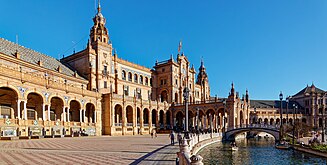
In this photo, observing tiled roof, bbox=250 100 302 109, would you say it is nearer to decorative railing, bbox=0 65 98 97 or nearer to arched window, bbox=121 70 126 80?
arched window, bbox=121 70 126 80

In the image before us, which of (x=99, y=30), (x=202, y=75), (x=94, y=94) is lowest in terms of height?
(x=94, y=94)

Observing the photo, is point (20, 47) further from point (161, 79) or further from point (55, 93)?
point (161, 79)

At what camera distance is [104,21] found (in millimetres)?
61312

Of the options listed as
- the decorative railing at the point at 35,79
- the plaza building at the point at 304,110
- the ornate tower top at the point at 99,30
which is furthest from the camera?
the plaza building at the point at 304,110

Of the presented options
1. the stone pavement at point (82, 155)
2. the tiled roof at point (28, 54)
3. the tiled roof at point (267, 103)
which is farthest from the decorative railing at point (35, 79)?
the tiled roof at point (267, 103)

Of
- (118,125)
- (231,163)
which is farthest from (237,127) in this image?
(231,163)

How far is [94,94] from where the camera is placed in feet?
153

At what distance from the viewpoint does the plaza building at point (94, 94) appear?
32.8 metres

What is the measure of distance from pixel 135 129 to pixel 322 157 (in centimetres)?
3480

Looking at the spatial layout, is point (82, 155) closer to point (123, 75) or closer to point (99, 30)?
point (123, 75)

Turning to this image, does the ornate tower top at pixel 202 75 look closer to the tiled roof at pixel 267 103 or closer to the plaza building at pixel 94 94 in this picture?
the plaza building at pixel 94 94

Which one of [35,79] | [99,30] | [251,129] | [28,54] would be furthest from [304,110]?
[35,79]

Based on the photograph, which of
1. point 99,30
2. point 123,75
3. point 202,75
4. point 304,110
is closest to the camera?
point 99,30

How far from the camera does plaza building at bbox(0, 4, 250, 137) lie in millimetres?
32844
